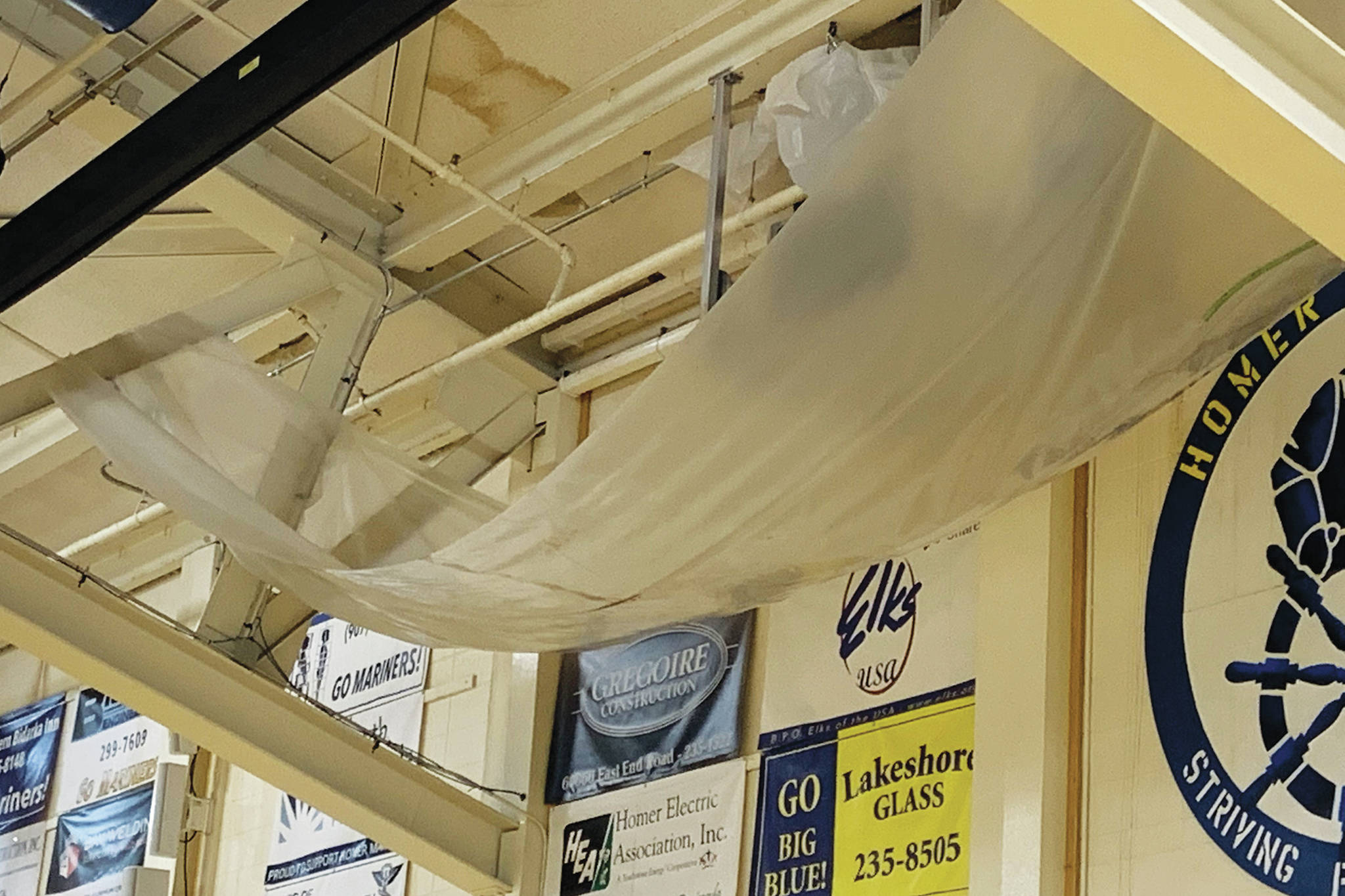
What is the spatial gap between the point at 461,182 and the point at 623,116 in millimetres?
441

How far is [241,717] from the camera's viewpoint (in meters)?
4.83

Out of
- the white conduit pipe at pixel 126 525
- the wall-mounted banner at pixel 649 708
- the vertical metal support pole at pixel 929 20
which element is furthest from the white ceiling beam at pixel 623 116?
the white conduit pipe at pixel 126 525

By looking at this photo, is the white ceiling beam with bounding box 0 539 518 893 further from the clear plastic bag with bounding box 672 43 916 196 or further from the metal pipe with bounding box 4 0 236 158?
the clear plastic bag with bounding box 672 43 916 196

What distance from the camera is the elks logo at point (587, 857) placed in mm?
5160

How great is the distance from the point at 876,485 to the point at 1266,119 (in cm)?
128

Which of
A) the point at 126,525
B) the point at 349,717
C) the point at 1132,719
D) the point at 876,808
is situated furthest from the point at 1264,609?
the point at 126,525

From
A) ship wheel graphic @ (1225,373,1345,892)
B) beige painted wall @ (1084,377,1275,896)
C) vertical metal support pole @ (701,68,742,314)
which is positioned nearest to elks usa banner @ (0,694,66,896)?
vertical metal support pole @ (701,68,742,314)

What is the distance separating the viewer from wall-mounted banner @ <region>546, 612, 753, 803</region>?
5.04 metres

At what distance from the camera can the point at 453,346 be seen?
224 inches

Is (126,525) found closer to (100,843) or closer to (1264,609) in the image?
(100,843)

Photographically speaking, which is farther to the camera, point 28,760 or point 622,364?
point 28,760

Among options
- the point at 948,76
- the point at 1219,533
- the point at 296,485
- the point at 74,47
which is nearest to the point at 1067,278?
the point at 948,76

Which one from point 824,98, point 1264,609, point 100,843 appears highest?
point 824,98

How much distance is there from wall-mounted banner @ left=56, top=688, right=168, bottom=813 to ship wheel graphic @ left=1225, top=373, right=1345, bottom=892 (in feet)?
14.8
